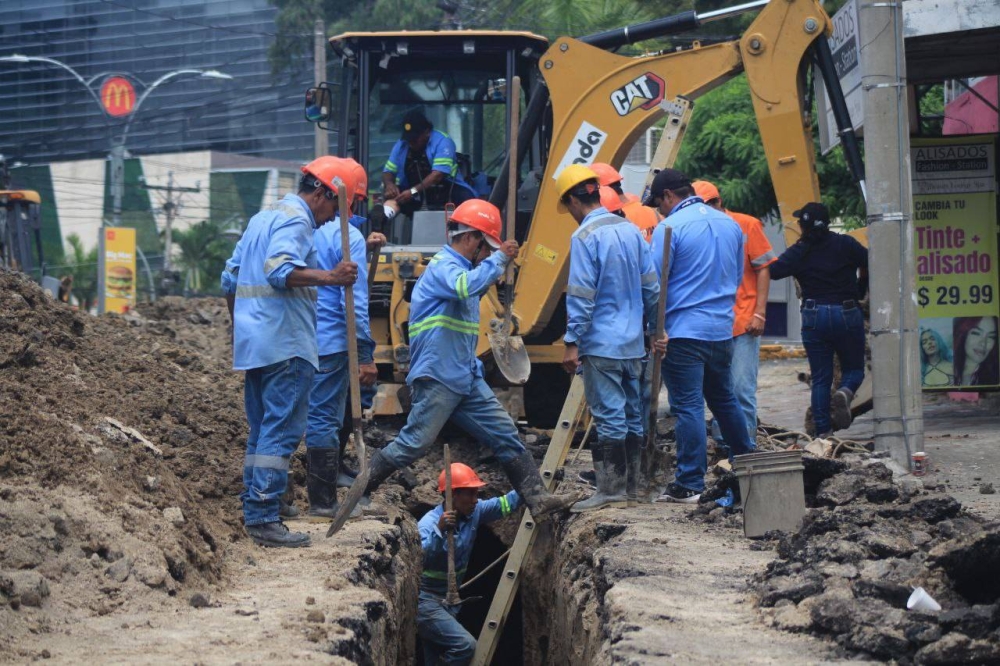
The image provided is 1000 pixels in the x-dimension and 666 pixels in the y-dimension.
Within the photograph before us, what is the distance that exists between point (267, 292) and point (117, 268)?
26017 millimetres

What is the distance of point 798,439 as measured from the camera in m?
10.9

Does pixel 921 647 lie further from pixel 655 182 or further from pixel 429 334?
pixel 655 182

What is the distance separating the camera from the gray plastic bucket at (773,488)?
7.25m

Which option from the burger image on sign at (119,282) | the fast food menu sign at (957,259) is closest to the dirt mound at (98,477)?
the fast food menu sign at (957,259)

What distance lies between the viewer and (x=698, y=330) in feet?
27.8

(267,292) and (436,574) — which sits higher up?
(267,292)

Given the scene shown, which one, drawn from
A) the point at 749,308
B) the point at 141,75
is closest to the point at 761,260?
the point at 749,308

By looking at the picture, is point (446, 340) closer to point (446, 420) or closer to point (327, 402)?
point (446, 420)

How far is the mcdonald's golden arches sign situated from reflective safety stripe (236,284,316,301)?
5411 cm

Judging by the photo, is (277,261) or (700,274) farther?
(700,274)

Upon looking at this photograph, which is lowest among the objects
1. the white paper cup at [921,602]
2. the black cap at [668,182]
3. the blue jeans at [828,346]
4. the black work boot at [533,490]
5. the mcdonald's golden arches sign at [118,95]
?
the white paper cup at [921,602]

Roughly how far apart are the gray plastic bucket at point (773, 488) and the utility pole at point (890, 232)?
6.71 feet

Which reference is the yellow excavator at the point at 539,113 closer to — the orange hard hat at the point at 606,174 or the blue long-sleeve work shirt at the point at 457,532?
the orange hard hat at the point at 606,174

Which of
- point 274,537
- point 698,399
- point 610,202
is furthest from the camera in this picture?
point 610,202
